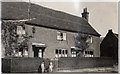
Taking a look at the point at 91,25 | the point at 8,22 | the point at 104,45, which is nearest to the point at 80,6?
the point at 91,25

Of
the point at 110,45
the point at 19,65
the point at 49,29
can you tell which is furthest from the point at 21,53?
the point at 110,45

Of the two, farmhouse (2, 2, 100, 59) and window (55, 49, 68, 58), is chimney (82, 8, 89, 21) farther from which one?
window (55, 49, 68, 58)

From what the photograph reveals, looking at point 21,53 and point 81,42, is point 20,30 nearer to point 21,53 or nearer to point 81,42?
point 21,53

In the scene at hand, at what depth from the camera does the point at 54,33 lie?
349 cm

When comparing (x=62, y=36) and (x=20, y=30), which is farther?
(x=62, y=36)

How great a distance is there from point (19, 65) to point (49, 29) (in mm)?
483

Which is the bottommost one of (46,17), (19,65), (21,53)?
(19,65)

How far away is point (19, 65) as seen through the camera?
11.2ft

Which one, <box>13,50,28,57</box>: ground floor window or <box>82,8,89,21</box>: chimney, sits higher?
<box>82,8,89,21</box>: chimney

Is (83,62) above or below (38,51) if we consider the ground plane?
below

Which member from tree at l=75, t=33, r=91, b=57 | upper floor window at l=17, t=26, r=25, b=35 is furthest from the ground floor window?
tree at l=75, t=33, r=91, b=57

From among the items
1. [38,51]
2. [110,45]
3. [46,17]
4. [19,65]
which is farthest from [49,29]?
[110,45]

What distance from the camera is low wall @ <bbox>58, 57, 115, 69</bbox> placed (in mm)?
3482

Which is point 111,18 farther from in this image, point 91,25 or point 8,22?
point 8,22
